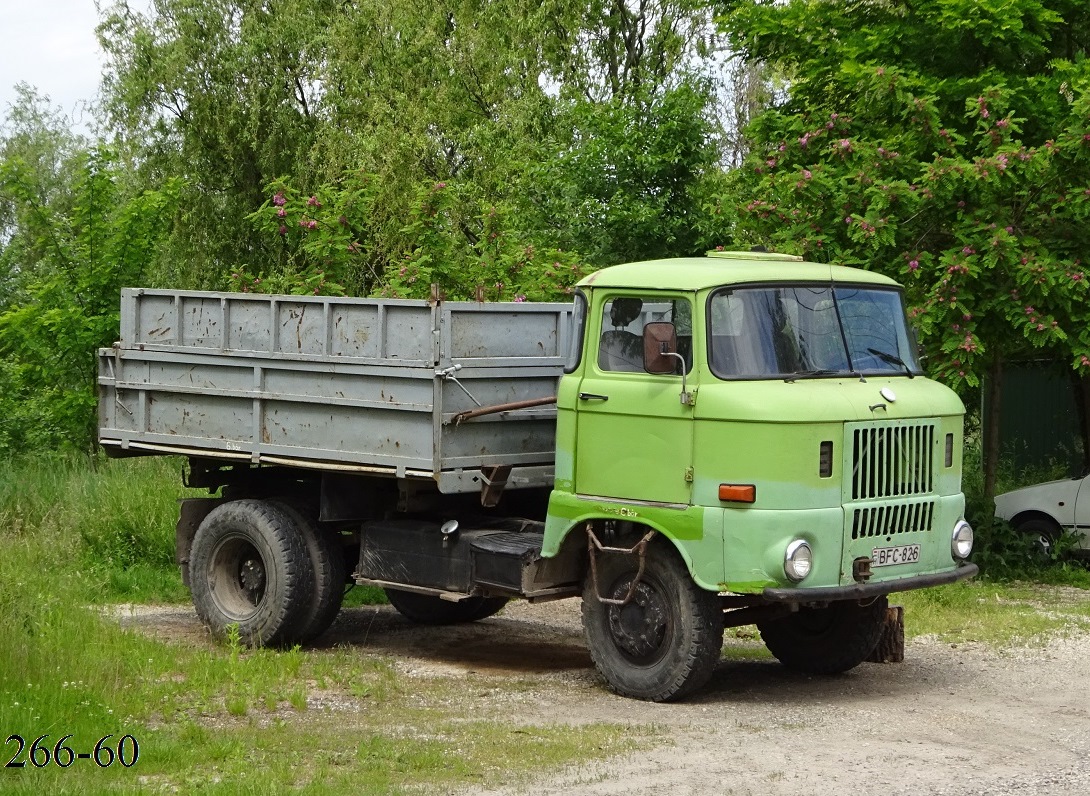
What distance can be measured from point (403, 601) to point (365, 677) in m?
2.53

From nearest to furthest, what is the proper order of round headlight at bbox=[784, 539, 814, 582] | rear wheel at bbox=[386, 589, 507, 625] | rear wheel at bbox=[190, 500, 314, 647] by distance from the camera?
round headlight at bbox=[784, 539, 814, 582]
rear wheel at bbox=[190, 500, 314, 647]
rear wheel at bbox=[386, 589, 507, 625]

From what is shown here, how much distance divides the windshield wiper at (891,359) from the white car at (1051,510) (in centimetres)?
664

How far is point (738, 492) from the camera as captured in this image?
26.9 ft

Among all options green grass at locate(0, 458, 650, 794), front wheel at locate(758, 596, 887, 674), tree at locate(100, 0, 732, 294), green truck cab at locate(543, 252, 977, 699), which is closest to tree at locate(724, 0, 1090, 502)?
front wheel at locate(758, 596, 887, 674)

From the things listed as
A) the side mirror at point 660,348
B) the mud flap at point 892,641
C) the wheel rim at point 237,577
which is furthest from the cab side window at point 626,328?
the wheel rim at point 237,577

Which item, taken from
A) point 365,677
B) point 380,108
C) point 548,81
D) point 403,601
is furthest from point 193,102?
point 365,677

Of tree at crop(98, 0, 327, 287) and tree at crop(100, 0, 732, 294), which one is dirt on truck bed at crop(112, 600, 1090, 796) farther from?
tree at crop(98, 0, 327, 287)

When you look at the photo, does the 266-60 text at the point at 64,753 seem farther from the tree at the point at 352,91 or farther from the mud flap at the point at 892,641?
the tree at the point at 352,91

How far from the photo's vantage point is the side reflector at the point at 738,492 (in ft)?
26.8

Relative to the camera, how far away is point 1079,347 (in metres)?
13.5

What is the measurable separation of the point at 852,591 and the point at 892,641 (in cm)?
163

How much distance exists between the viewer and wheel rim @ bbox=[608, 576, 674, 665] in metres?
8.67

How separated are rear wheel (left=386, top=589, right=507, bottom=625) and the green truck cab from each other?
2.85 m

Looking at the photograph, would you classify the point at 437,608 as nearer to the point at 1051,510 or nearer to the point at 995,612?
the point at 995,612
